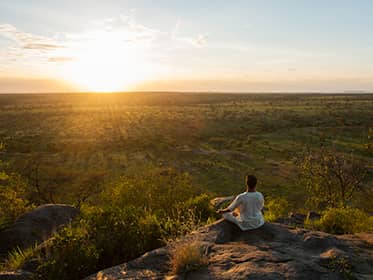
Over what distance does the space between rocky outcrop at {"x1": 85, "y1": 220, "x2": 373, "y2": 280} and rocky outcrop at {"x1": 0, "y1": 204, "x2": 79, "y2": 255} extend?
646cm

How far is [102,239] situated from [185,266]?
11.5 ft

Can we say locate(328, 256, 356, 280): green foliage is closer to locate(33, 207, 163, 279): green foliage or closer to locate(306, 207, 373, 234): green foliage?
locate(33, 207, 163, 279): green foliage

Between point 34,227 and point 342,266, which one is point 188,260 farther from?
point 34,227

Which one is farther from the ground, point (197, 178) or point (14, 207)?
point (14, 207)

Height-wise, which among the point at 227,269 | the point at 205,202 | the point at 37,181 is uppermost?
the point at 227,269

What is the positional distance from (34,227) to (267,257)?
1122cm

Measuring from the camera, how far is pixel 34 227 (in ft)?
48.3

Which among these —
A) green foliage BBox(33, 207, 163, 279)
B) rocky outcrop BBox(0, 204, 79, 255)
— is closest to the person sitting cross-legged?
green foliage BBox(33, 207, 163, 279)

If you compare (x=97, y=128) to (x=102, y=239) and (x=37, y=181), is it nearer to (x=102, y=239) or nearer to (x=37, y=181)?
(x=37, y=181)

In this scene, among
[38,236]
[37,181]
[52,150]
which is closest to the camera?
[38,236]

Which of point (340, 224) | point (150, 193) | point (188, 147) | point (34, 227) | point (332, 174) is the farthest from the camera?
point (188, 147)

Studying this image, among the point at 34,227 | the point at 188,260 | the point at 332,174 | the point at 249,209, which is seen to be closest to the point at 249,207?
the point at 249,209

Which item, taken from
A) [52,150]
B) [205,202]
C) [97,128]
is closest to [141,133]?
[97,128]

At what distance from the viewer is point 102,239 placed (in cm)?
995
